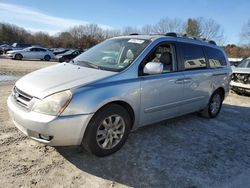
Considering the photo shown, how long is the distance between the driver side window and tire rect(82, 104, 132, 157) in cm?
116

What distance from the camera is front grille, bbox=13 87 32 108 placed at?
3.27m

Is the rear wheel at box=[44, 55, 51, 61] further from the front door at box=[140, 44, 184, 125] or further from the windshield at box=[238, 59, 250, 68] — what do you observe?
the front door at box=[140, 44, 184, 125]

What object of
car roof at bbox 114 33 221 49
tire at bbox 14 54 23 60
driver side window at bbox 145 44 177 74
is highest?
car roof at bbox 114 33 221 49

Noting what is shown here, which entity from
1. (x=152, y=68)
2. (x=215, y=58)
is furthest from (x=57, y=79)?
(x=215, y=58)

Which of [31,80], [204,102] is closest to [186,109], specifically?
[204,102]

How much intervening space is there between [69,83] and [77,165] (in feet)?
3.64

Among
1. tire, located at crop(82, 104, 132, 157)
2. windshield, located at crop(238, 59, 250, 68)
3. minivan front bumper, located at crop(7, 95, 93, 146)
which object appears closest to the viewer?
minivan front bumper, located at crop(7, 95, 93, 146)

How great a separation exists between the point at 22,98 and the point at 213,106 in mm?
4363

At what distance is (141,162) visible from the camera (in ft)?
11.7

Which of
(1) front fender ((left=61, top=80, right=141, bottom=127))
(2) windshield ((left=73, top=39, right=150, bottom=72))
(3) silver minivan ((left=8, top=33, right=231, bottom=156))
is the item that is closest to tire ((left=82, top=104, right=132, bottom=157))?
(3) silver minivan ((left=8, top=33, right=231, bottom=156))

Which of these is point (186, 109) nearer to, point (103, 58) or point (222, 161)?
point (222, 161)

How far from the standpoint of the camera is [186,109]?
16.5 ft

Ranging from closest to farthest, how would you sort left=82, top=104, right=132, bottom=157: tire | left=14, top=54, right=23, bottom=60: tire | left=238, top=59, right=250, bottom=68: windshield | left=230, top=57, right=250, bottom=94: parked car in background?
left=82, top=104, right=132, bottom=157: tire < left=230, top=57, right=250, bottom=94: parked car in background < left=238, top=59, right=250, bottom=68: windshield < left=14, top=54, right=23, bottom=60: tire

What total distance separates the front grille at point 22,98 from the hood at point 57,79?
0.05m
